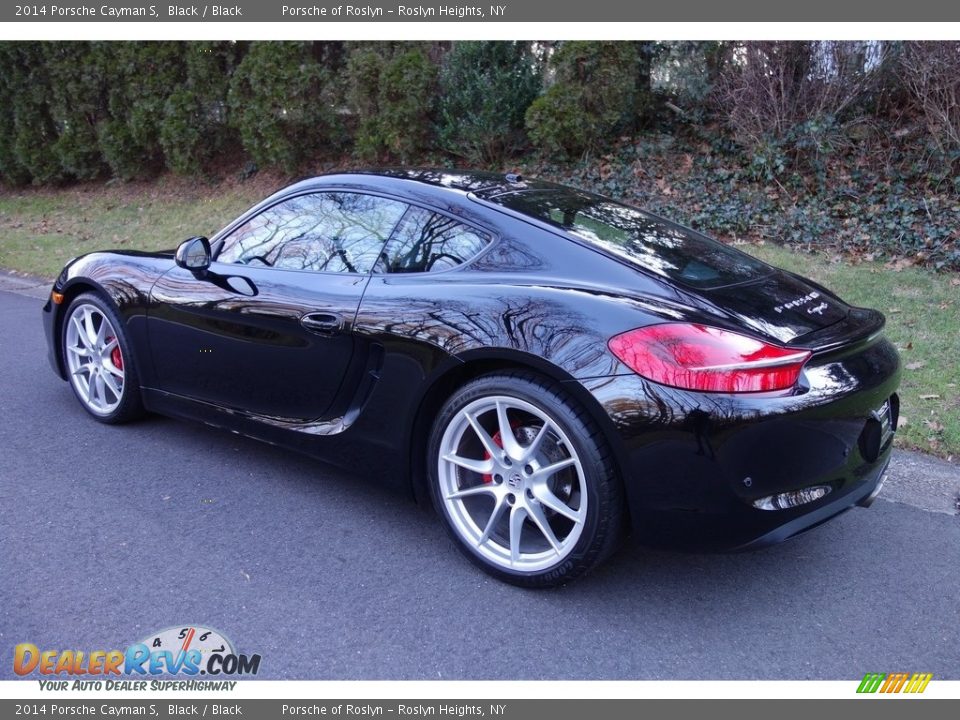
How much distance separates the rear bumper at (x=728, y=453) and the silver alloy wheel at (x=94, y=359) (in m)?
2.91

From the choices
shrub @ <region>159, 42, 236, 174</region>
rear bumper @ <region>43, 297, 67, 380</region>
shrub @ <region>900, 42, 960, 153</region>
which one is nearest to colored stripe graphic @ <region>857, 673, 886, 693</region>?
rear bumper @ <region>43, 297, 67, 380</region>

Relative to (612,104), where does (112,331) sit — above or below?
below

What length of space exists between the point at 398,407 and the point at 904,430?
109 inches

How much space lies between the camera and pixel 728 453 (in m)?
2.65

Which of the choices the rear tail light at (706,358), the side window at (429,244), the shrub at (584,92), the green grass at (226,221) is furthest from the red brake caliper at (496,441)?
the shrub at (584,92)

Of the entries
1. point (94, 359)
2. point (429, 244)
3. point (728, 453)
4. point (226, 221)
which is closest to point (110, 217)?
point (226, 221)

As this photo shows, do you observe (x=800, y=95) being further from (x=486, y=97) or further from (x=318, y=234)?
(x=318, y=234)

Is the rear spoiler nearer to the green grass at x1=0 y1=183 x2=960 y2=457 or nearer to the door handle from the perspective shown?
the green grass at x1=0 y1=183 x2=960 y2=457

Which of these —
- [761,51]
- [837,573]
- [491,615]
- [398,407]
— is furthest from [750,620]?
[761,51]

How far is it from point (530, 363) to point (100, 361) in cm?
278

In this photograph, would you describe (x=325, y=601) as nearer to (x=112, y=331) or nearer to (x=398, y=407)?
(x=398, y=407)

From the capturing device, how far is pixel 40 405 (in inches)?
197

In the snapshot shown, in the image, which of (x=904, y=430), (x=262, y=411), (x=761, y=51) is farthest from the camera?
(x=761, y=51)

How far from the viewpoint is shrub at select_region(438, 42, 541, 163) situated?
32.5ft
